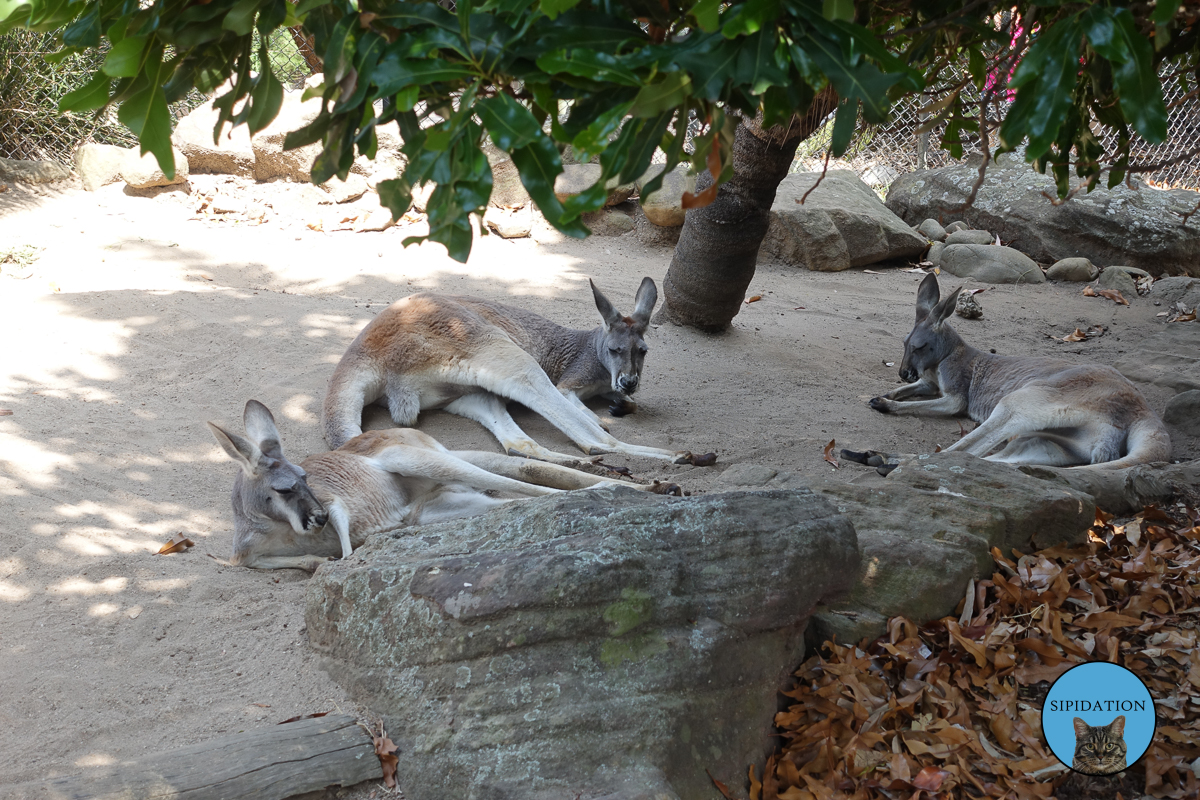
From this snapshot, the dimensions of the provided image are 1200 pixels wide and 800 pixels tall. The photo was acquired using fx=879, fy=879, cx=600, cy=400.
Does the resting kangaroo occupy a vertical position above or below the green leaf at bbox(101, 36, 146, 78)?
below

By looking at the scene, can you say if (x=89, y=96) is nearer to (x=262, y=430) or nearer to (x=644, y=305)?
(x=262, y=430)

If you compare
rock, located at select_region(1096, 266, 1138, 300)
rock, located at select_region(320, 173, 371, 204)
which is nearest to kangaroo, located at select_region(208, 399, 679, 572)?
rock, located at select_region(320, 173, 371, 204)

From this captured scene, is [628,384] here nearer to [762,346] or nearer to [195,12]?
[762,346]

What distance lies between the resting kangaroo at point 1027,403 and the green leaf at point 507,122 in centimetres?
380

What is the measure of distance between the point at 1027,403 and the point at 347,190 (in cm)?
671

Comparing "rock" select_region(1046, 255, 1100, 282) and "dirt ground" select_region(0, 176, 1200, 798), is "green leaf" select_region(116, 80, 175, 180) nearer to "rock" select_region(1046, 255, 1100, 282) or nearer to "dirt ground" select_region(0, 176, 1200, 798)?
"dirt ground" select_region(0, 176, 1200, 798)

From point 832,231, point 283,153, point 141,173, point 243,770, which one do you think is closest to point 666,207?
point 832,231

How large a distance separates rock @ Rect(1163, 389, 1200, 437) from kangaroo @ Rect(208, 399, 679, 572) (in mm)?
3049

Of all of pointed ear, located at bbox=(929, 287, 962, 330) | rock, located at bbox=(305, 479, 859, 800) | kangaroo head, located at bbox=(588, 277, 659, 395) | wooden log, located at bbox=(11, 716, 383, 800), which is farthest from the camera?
pointed ear, located at bbox=(929, 287, 962, 330)

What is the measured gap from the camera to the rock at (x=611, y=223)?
9188mm

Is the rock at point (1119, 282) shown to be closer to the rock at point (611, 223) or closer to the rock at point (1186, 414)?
the rock at point (1186, 414)

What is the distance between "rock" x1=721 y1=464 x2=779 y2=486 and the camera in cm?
370

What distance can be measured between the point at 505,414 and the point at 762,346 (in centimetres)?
218

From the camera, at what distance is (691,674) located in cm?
228
